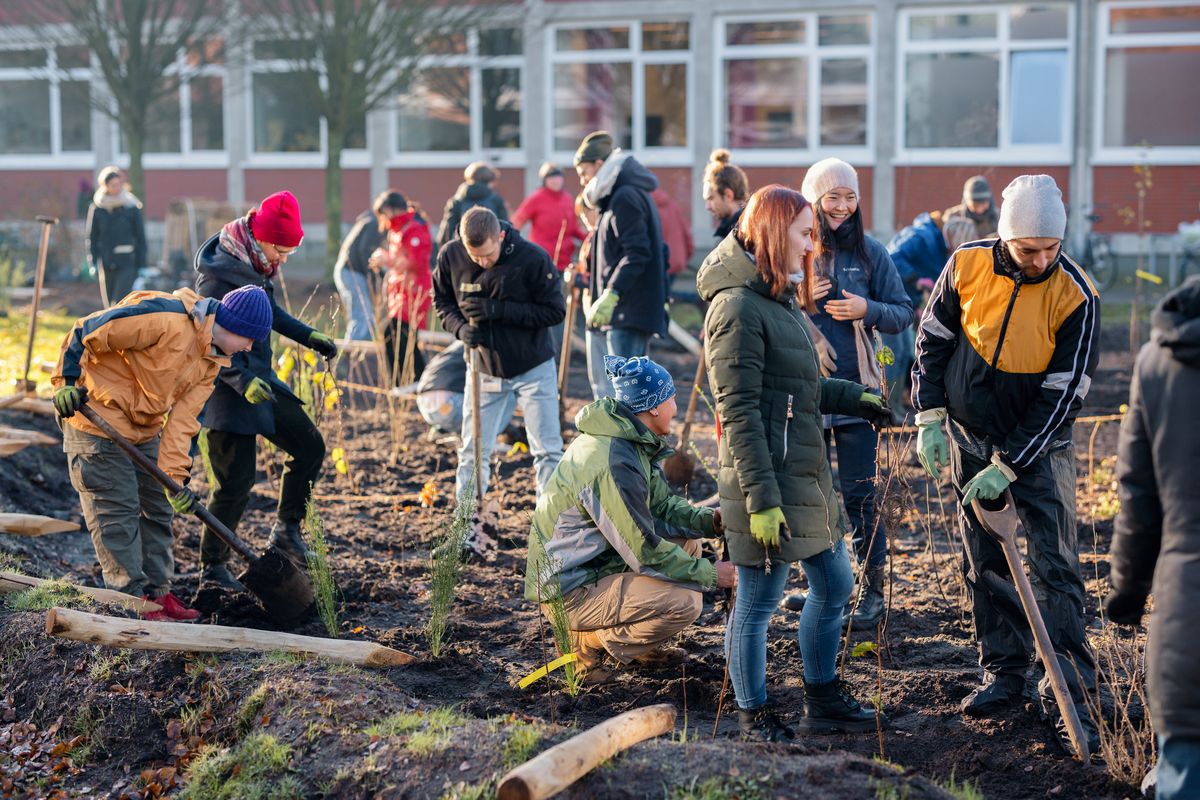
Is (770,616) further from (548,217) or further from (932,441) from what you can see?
(548,217)

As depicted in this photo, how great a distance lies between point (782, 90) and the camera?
22.7 m

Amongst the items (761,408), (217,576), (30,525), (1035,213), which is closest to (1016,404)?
(1035,213)

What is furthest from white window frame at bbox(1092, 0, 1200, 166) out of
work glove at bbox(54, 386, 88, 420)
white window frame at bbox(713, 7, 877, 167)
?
work glove at bbox(54, 386, 88, 420)

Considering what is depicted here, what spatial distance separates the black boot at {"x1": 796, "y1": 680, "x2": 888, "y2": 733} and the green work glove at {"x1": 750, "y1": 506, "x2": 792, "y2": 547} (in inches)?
27.1

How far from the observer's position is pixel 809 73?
22.5 metres

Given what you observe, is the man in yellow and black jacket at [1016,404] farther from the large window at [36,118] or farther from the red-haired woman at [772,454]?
the large window at [36,118]

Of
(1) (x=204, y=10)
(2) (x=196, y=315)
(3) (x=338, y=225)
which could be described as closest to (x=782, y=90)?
(3) (x=338, y=225)

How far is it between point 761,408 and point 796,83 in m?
19.0

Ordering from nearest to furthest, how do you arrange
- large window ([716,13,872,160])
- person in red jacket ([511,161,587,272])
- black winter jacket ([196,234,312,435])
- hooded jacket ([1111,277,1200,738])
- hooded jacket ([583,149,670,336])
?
hooded jacket ([1111,277,1200,738]) → black winter jacket ([196,234,312,435]) → hooded jacket ([583,149,670,336]) → person in red jacket ([511,161,587,272]) → large window ([716,13,872,160])

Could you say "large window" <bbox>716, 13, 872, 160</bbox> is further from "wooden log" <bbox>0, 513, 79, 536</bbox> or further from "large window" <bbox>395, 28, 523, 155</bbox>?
"wooden log" <bbox>0, 513, 79, 536</bbox>

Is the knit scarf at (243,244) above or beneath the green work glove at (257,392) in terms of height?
above

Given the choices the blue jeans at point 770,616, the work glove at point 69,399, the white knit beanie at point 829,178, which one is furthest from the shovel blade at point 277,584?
the white knit beanie at point 829,178

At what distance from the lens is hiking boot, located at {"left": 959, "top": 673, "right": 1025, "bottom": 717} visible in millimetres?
4941

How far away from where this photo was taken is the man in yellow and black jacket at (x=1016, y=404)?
4.65 meters
